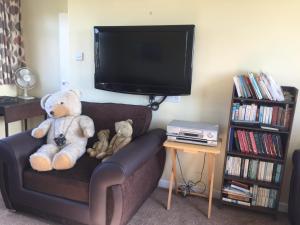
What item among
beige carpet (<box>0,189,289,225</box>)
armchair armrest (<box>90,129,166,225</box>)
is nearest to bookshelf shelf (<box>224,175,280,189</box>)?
beige carpet (<box>0,189,289,225</box>)

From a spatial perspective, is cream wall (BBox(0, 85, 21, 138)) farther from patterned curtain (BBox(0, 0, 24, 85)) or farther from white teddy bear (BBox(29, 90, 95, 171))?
white teddy bear (BBox(29, 90, 95, 171))

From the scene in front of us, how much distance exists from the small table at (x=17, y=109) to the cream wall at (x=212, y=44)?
2.13 ft

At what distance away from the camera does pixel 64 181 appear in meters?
1.87

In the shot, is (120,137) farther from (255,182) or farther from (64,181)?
(255,182)

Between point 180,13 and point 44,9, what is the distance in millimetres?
1963

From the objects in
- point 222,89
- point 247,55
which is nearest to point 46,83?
point 222,89

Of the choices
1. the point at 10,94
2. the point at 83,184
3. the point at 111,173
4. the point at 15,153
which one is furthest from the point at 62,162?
the point at 10,94

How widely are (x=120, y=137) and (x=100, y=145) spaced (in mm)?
195

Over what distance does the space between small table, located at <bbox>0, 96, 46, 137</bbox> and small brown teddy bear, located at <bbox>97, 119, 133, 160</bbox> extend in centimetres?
133

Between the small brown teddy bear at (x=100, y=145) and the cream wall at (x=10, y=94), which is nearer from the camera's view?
the small brown teddy bear at (x=100, y=145)

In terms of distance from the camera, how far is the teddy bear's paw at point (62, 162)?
1.95 metres

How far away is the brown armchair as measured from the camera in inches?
67.9

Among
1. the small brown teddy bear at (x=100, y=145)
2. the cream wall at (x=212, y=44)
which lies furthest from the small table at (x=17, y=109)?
the small brown teddy bear at (x=100, y=145)

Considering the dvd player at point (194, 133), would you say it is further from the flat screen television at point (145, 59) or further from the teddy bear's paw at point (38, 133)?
the teddy bear's paw at point (38, 133)
